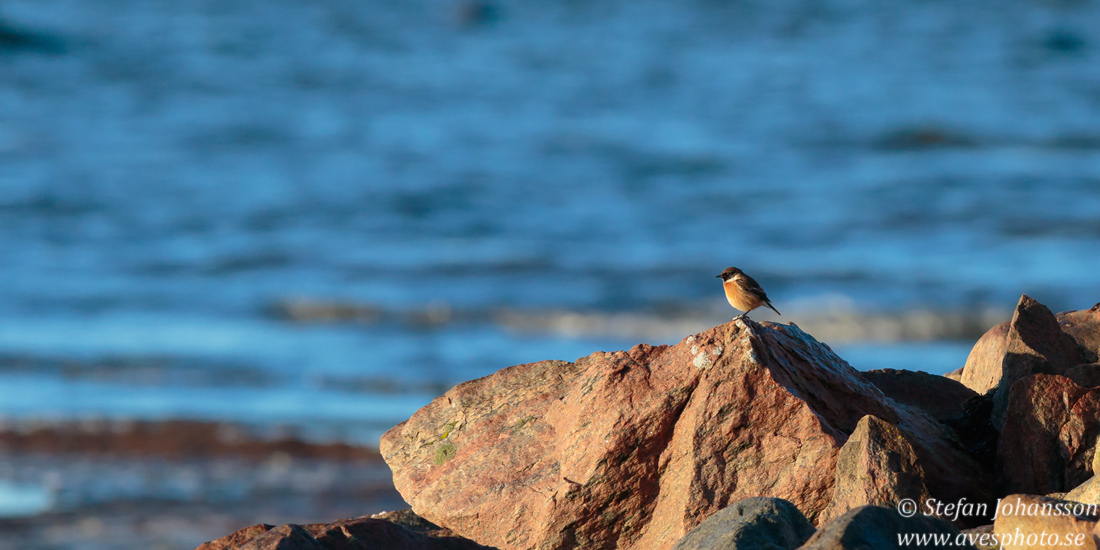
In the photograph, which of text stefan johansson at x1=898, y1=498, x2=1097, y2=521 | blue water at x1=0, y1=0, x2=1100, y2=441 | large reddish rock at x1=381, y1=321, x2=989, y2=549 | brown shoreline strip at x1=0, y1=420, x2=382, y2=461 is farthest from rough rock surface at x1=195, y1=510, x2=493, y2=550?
blue water at x1=0, y1=0, x2=1100, y2=441

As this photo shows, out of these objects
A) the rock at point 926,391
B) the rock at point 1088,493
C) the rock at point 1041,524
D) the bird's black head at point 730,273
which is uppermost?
the bird's black head at point 730,273

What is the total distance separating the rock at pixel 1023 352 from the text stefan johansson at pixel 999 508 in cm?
49

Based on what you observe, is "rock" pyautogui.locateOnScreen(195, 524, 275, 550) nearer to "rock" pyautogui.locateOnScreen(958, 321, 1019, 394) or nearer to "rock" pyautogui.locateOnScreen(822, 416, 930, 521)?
"rock" pyautogui.locateOnScreen(822, 416, 930, 521)

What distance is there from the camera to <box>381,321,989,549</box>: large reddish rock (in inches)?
134

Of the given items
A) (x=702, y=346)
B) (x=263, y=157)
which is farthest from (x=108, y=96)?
(x=702, y=346)

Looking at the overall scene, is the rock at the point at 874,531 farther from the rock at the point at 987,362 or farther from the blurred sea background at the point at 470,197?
the blurred sea background at the point at 470,197

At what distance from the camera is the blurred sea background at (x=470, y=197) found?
33.3ft

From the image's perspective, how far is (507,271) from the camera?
13.1 m

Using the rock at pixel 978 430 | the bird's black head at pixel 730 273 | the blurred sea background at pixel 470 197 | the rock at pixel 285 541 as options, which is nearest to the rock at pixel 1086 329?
the rock at pixel 978 430

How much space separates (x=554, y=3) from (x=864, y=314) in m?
19.9

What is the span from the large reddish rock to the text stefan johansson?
51 mm

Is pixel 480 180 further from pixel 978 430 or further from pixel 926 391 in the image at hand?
pixel 978 430

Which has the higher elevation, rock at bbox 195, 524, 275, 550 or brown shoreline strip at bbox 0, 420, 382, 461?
brown shoreline strip at bbox 0, 420, 382, 461

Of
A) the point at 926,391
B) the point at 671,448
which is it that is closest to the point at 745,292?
the point at 926,391
